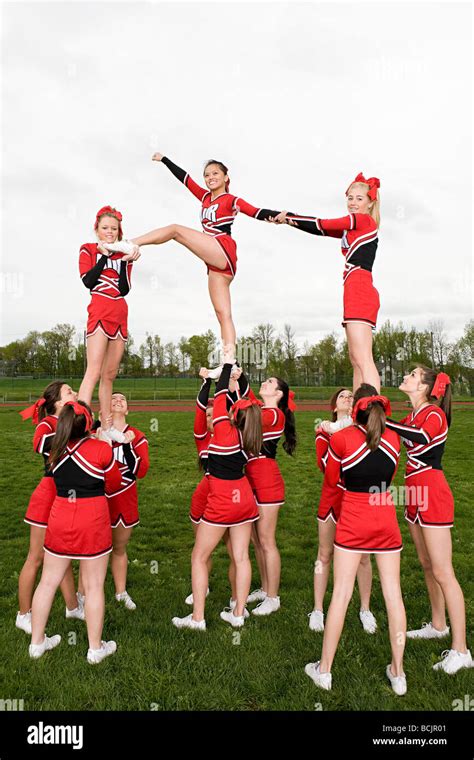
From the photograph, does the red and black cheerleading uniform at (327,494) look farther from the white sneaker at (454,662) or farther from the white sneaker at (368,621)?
the white sneaker at (454,662)

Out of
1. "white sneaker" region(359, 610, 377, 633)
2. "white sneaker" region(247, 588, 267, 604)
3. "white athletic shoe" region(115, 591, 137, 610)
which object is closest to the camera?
"white sneaker" region(359, 610, 377, 633)

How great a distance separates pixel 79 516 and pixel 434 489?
10.7ft

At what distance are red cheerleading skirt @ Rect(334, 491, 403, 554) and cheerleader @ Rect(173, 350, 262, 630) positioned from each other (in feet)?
4.09

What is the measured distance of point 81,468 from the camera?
14.8 feet

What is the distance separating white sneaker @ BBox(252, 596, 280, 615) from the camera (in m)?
5.82

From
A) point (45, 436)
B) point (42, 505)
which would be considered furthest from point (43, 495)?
point (45, 436)

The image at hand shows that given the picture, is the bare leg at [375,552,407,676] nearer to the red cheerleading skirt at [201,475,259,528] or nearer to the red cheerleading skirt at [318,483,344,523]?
the red cheerleading skirt at [318,483,344,523]

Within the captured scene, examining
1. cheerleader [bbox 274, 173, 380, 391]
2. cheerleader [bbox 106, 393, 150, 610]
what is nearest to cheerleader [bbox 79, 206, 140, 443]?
cheerleader [bbox 106, 393, 150, 610]

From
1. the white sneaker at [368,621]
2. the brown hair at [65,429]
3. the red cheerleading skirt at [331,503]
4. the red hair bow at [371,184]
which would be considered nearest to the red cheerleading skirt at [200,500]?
the red cheerleading skirt at [331,503]

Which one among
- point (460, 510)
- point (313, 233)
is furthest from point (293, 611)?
point (460, 510)

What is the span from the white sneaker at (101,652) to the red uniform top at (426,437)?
10.8ft

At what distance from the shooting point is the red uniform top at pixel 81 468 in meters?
4.52

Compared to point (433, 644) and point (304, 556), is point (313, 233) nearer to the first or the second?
point (433, 644)

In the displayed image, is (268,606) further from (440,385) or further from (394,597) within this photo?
(440,385)
